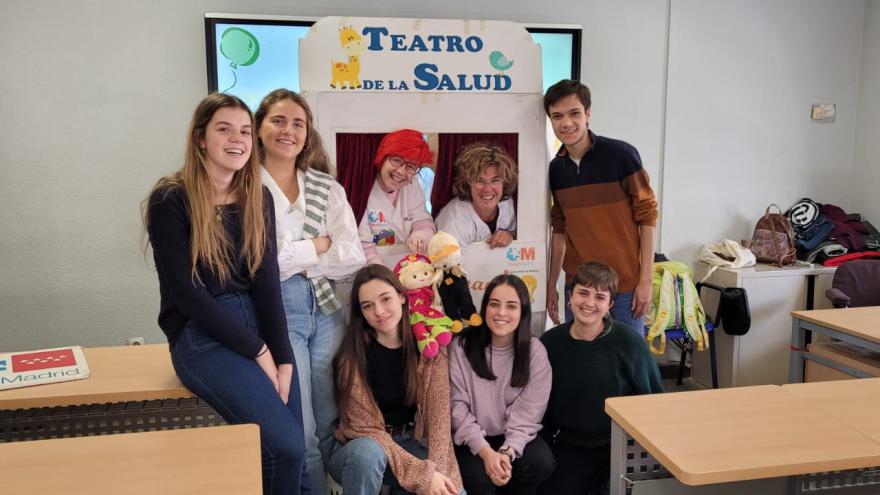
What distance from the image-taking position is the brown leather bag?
153 inches

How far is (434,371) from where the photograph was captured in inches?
87.3

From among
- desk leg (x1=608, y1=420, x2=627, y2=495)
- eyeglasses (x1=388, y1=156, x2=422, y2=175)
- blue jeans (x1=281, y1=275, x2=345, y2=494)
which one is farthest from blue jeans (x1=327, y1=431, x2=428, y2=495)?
eyeglasses (x1=388, y1=156, x2=422, y2=175)

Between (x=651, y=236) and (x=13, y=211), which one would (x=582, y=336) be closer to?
(x=651, y=236)

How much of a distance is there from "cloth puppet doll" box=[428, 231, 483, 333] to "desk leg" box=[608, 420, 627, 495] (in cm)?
77

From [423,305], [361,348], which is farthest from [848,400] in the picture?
[361,348]

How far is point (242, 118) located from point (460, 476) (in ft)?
4.31

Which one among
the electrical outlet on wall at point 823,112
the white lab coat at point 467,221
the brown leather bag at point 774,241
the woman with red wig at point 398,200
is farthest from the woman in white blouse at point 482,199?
the electrical outlet on wall at point 823,112

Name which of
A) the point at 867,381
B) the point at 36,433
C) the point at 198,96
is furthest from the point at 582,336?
the point at 198,96

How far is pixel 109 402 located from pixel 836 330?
9.10 feet

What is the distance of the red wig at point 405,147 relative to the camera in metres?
2.42

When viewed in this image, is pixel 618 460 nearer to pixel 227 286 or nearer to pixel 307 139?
pixel 227 286

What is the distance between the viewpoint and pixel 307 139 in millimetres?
2311

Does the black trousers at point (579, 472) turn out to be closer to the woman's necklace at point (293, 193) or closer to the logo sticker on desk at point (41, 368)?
the woman's necklace at point (293, 193)

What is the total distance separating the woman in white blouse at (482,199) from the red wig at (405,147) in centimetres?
18
